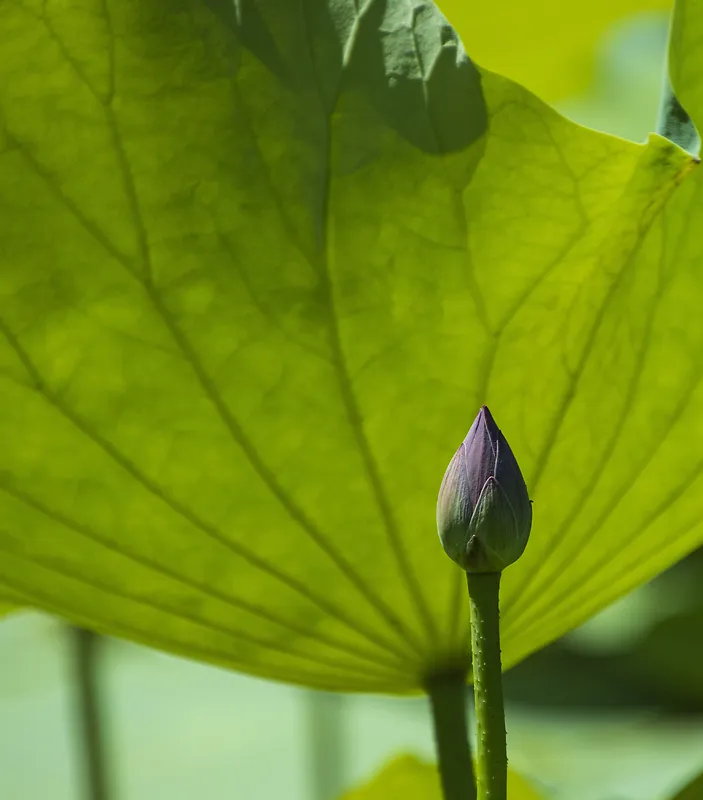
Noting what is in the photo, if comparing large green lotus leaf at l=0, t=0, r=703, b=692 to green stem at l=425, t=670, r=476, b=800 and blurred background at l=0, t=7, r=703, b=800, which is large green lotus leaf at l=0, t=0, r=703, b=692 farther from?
blurred background at l=0, t=7, r=703, b=800

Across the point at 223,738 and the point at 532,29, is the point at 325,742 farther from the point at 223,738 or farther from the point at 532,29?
the point at 532,29

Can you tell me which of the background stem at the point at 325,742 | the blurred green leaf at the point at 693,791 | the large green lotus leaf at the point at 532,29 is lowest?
the blurred green leaf at the point at 693,791

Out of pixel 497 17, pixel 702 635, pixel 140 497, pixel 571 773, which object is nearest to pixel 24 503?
pixel 140 497

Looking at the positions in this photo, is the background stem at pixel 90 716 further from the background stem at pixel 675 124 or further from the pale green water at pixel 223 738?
the background stem at pixel 675 124

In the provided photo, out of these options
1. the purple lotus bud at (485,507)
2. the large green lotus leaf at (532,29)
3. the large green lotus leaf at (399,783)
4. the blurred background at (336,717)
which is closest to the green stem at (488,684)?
the purple lotus bud at (485,507)

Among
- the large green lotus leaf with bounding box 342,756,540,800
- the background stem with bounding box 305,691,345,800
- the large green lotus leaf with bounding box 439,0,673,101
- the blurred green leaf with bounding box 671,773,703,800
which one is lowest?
the blurred green leaf with bounding box 671,773,703,800

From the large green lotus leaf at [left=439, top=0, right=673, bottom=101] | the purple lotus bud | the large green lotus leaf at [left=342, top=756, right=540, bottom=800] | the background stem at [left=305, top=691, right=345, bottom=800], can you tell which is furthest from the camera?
the background stem at [left=305, top=691, right=345, bottom=800]

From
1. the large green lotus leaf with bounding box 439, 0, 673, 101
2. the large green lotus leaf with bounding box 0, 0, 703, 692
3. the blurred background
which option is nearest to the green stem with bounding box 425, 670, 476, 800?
the large green lotus leaf with bounding box 0, 0, 703, 692
